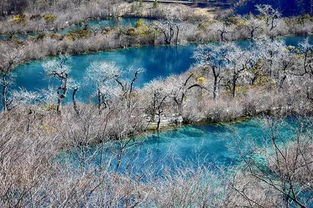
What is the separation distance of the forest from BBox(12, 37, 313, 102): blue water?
7.1 inches

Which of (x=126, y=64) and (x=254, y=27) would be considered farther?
(x=254, y=27)

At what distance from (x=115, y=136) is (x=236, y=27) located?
55.9m

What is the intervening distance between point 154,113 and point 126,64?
2601cm

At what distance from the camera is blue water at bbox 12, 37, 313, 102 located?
189 feet

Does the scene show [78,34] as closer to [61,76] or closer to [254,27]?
[254,27]

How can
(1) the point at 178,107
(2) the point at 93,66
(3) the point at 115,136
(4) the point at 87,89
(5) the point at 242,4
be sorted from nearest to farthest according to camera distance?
1. (3) the point at 115,136
2. (1) the point at 178,107
3. (4) the point at 87,89
4. (2) the point at 93,66
5. (5) the point at 242,4

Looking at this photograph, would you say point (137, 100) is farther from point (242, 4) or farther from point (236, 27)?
point (242, 4)

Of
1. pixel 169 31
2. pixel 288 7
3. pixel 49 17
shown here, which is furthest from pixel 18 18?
pixel 288 7

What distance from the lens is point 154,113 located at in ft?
143

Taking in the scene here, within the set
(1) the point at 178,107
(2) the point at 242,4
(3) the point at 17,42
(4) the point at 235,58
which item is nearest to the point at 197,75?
(4) the point at 235,58

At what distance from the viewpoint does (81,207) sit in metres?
14.9

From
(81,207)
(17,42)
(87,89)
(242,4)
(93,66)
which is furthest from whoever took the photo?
(242,4)

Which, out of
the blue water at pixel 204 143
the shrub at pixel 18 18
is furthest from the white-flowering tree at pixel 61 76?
the shrub at pixel 18 18

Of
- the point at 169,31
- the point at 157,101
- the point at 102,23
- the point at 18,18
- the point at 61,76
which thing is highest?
the point at 61,76
